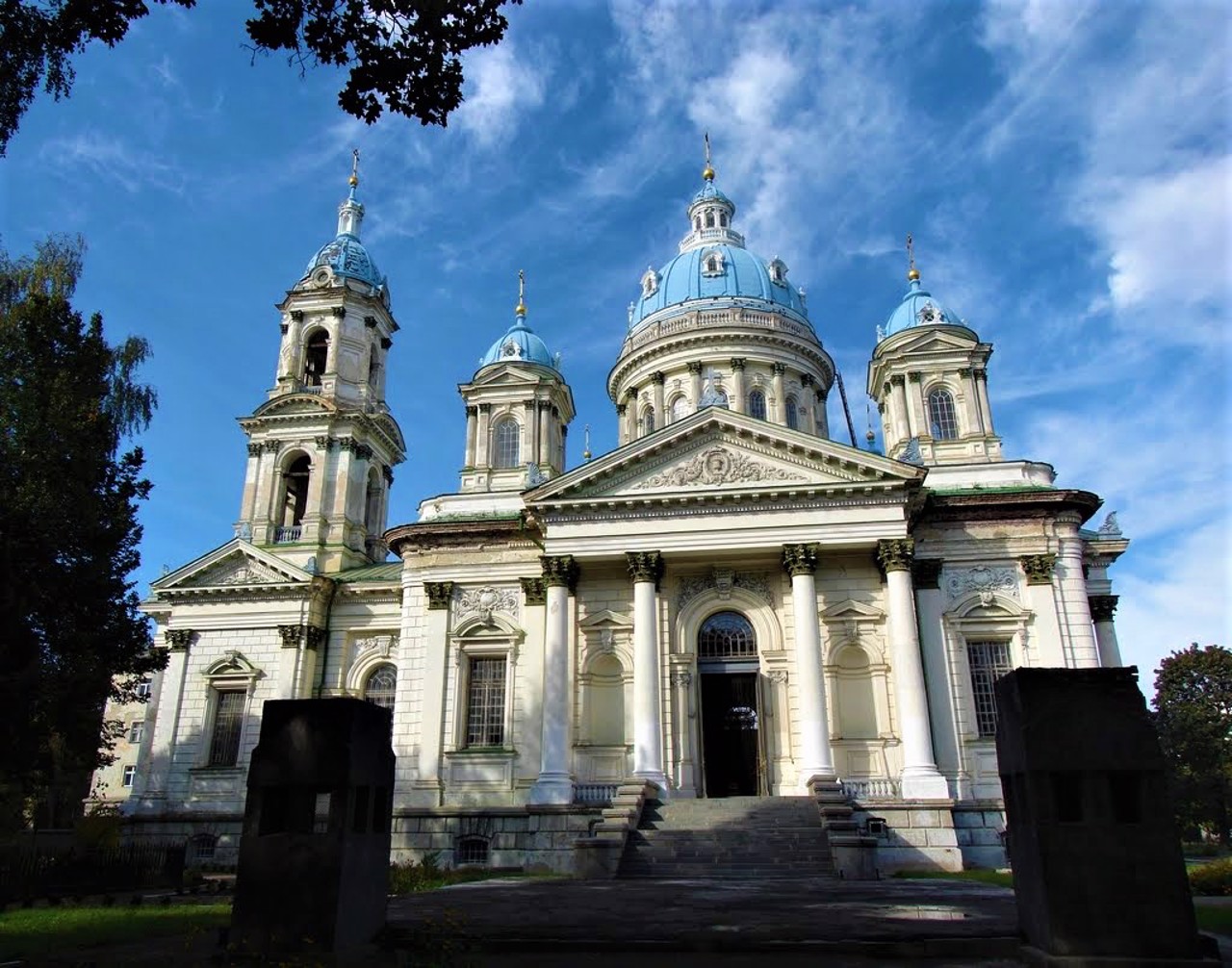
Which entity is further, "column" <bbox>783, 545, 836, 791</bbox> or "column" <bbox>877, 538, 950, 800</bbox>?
"column" <bbox>783, 545, 836, 791</bbox>

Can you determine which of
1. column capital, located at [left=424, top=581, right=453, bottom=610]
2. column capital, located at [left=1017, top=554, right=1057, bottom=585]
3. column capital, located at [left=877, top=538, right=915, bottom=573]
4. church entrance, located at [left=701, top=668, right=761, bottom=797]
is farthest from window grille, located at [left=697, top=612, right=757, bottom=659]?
column capital, located at [left=1017, top=554, right=1057, bottom=585]

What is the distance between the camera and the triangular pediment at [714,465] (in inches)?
1035

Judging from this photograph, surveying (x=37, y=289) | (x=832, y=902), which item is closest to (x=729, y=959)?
(x=832, y=902)

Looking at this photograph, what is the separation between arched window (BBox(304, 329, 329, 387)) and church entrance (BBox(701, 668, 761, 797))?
69.3 feet

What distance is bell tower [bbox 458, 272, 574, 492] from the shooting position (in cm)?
3409

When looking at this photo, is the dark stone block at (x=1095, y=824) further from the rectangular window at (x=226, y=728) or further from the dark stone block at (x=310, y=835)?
the rectangular window at (x=226, y=728)

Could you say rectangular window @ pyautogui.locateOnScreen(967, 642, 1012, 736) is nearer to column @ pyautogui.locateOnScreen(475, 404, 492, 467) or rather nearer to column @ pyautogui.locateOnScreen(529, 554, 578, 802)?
column @ pyautogui.locateOnScreen(529, 554, 578, 802)

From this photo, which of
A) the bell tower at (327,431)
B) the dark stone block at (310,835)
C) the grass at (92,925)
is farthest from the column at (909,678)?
the bell tower at (327,431)

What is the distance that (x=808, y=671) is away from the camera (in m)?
24.7

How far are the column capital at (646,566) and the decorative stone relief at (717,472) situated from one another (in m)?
2.01

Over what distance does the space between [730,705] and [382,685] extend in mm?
12488

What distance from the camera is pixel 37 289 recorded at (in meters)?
24.5

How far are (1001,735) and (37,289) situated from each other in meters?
25.3

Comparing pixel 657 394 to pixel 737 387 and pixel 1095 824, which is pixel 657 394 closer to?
pixel 737 387
